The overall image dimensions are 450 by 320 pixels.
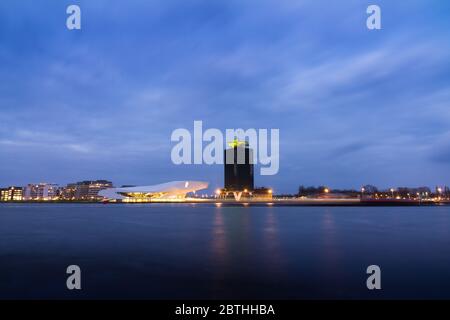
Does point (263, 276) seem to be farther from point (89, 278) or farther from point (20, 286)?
point (20, 286)

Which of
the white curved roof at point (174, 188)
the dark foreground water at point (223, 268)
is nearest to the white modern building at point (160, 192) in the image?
the white curved roof at point (174, 188)

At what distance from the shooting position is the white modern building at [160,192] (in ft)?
515

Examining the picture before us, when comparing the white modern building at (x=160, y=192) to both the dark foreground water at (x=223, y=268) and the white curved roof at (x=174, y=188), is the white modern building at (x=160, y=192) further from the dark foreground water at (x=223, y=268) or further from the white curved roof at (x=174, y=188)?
the dark foreground water at (x=223, y=268)

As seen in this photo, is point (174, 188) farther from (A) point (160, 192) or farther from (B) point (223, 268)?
(B) point (223, 268)

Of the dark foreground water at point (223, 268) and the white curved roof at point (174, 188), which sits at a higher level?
the white curved roof at point (174, 188)

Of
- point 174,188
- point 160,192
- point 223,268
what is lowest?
point 223,268

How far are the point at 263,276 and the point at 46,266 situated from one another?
10240 millimetres

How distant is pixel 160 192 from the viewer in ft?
515

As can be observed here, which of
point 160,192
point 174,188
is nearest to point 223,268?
point 174,188

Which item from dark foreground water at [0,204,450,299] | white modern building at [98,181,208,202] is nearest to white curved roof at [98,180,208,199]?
white modern building at [98,181,208,202]

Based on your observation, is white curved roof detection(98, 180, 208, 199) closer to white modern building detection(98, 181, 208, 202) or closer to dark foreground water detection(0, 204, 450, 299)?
white modern building detection(98, 181, 208, 202)
